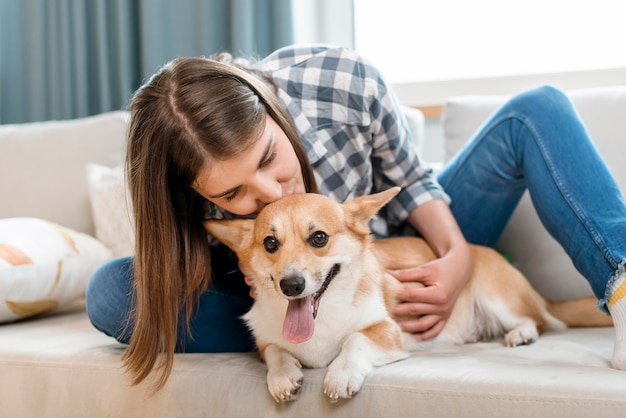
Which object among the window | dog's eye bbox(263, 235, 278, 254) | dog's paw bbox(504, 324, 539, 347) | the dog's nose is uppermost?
the window

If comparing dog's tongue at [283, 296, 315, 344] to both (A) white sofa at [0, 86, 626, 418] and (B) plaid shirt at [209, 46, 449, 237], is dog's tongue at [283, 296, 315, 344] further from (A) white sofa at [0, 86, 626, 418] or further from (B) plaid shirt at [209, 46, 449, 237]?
(B) plaid shirt at [209, 46, 449, 237]

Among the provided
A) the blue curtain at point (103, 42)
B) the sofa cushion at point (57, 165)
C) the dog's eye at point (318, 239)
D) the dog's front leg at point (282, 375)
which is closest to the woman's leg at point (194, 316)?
the dog's front leg at point (282, 375)

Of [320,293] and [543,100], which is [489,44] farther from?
[320,293]

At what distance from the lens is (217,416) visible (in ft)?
4.60

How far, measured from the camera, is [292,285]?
1.28 metres

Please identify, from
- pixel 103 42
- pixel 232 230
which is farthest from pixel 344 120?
pixel 103 42

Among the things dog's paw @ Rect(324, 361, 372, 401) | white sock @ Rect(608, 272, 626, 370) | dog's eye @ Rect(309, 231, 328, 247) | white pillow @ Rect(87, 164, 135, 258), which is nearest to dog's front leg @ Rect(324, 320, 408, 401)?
dog's paw @ Rect(324, 361, 372, 401)

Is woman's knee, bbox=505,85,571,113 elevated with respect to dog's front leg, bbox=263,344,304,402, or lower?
elevated

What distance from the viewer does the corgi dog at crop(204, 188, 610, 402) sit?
1327mm

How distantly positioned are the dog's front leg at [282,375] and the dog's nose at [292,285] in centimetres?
17

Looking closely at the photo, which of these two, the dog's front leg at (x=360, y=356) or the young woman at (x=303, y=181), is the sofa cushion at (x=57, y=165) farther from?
the dog's front leg at (x=360, y=356)

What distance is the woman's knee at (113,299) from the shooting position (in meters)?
1.63

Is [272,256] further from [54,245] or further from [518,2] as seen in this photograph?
[518,2]

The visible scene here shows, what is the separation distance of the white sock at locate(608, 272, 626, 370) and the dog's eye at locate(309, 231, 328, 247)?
59 centimetres
